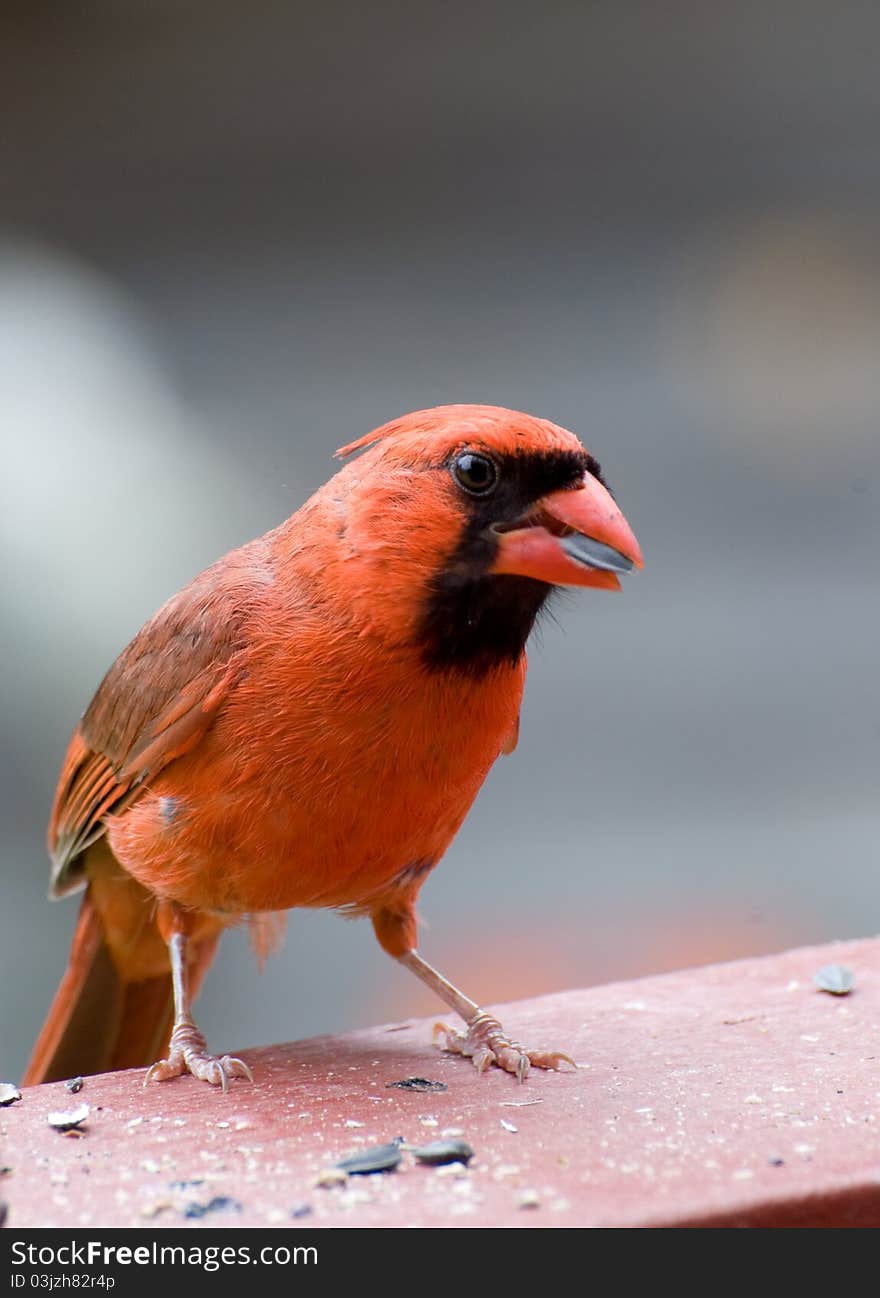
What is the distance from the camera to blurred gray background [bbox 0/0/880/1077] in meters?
4.32

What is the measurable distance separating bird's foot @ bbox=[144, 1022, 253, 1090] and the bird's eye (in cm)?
111

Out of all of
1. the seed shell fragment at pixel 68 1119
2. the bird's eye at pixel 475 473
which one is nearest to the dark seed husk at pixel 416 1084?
the seed shell fragment at pixel 68 1119

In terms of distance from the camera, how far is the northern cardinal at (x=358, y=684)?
2.18 meters

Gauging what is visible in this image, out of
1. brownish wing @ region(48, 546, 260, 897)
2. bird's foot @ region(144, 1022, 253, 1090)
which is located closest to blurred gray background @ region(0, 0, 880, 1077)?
brownish wing @ region(48, 546, 260, 897)

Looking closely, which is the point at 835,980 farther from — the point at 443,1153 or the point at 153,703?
the point at 153,703

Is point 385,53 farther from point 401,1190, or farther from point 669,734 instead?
point 401,1190

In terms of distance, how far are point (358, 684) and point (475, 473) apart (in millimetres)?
404

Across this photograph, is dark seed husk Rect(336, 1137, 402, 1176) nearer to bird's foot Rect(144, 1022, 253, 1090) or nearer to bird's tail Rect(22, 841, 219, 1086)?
bird's foot Rect(144, 1022, 253, 1090)

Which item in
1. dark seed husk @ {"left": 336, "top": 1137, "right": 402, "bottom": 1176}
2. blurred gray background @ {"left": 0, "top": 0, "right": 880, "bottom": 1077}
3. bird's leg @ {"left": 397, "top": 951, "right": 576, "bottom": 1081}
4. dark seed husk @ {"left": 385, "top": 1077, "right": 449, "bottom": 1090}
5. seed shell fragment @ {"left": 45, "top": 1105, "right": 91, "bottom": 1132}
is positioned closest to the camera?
dark seed husk @ {"left": 336, "top": 1137, "right": 402, "bottom": 1176}

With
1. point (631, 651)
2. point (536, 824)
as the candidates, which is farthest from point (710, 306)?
point (536, 824)

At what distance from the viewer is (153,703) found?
266 cm

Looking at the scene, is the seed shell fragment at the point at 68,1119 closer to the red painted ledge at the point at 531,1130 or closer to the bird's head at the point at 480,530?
the red painted ledge at the point at 531,1130

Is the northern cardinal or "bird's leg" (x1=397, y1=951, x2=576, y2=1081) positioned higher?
the northern cardinal

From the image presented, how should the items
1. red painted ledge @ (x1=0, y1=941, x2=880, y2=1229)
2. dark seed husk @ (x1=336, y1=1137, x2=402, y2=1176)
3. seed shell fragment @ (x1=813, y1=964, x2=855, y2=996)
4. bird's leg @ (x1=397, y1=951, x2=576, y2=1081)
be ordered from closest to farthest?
red painted ledge @ (x1=0, y1=941, x2=880, y2=1229), dark seed husk @ (x1=336, y1=1137, x2=402, y2=1176), bird's leg @ (x1=397, y1=951, x2=576, y2=1081), seed shell fragment @ (x1=813, y1=964, x2=855, y2=996)
